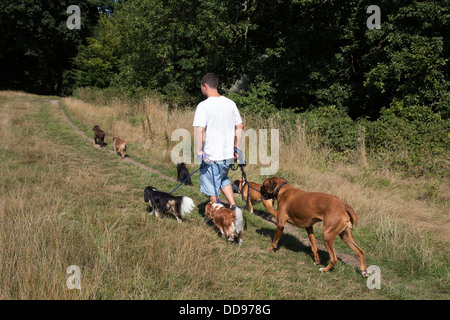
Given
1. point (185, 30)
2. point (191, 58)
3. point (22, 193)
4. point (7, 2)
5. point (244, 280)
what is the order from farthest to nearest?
point (7, 2), point (191, 58), point (185, 30), point (22, 193), point (244, 280)

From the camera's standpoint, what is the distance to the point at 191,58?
18.8m

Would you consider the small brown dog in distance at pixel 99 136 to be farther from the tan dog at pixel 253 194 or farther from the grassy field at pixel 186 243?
the tan dog at pixel 253 194

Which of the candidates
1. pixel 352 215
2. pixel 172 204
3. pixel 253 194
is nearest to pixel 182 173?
pixel 253 194

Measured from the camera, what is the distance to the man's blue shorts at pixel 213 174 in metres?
4.41

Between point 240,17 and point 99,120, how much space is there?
9269 mm

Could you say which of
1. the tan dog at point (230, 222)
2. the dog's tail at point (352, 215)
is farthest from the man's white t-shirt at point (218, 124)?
the dog's tail at point (352, 215)

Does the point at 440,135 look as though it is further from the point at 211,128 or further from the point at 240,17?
the point at 240,17

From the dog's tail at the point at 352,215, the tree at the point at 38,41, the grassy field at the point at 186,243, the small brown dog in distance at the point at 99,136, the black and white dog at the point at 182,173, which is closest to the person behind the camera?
the grassy field at the point at 186,243

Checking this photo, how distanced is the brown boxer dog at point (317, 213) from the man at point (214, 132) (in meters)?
0.70

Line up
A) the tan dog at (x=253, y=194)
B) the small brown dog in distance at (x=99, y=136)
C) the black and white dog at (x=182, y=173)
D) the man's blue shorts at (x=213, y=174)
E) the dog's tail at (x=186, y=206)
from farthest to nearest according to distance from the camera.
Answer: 1. the small brown dog in distance at (x=99, y=136)
2. the black and white dog at (x=182, y=173)
3. the tan dog at (x=253, y=194)
4. the dog's tail at (x=186, y=206)
5. the man's blue shorts at (x=213, y=174)

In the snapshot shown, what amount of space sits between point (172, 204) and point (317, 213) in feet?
7.52

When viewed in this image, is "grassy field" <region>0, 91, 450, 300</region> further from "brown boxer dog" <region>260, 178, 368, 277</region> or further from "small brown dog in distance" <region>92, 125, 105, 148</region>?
"small brown dog in distance" <region>92, 125, 105, 148</region>

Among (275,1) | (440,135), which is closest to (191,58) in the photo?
(275,1)

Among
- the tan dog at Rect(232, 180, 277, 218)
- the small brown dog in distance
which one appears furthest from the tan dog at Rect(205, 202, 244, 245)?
the small brown dog in distance
